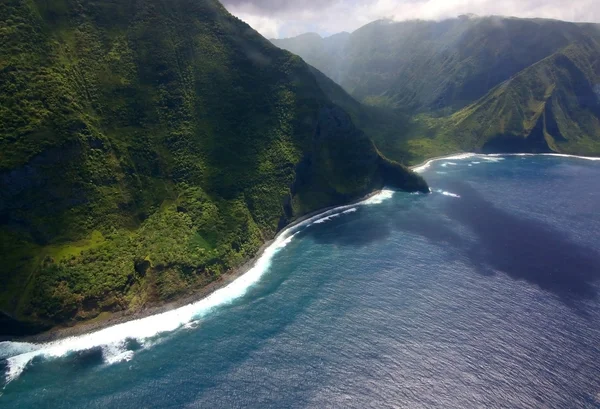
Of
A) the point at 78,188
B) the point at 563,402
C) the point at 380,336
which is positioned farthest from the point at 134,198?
the point at 563,402

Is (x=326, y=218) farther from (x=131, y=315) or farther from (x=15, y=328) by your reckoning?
(x=15, y=328)

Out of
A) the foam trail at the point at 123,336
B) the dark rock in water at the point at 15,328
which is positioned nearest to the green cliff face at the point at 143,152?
the dark rock in water at the point at 15,328

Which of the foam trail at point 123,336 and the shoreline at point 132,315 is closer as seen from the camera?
the foam trail at point 123,336

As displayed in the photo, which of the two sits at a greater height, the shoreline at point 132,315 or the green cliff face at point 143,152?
the green cliff face at point 143,152

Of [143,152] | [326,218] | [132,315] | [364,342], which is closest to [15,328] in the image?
[132,315]

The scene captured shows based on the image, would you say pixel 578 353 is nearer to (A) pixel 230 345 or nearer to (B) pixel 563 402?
(B) pixel 563 402

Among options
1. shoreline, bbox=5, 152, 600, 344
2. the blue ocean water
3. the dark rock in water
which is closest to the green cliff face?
the dark rock in water

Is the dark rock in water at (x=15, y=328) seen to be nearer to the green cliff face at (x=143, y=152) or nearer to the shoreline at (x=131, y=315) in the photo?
the green cliff face at (x=143, y=152)
